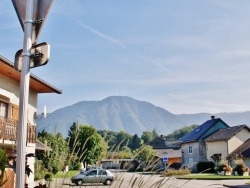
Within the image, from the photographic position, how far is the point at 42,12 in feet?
9.96

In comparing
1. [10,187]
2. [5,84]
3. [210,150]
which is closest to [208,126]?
[210,150]

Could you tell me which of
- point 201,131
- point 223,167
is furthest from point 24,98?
point 201,131

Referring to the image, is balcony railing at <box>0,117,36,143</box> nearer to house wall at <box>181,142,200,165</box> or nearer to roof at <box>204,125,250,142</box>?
roof at <box>204,125,250,142</box>

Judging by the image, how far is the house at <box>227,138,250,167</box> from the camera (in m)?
46.4

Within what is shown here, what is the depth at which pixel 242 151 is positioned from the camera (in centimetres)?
4841

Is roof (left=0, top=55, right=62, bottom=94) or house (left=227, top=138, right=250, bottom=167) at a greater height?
roof (left=0, top=55, right=62, bottom=94)

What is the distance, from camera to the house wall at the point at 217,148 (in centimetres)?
5284

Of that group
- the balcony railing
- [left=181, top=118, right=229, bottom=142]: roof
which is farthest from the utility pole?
[left=181, top=118, right=229, bottom=142]: roof

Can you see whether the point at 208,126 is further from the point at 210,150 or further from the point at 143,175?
the point at 143,175

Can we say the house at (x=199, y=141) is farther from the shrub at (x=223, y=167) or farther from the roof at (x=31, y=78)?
the roof at (x=31, y=78)

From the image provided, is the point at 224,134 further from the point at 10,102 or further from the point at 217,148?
the point at 10,102

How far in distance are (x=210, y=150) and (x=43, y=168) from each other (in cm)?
5405

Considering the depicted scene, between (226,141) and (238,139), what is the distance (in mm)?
2341

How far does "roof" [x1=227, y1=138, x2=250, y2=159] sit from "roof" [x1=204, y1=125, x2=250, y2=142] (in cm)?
200
